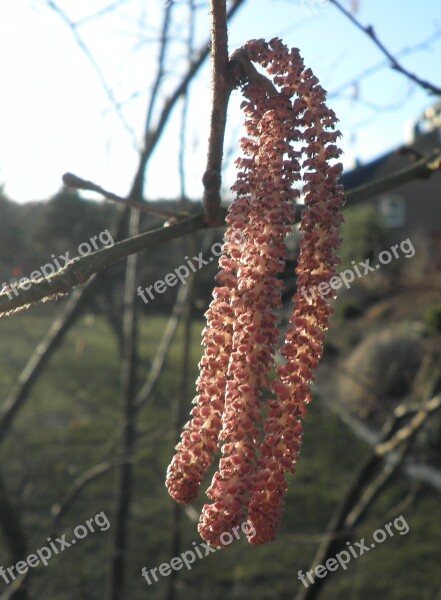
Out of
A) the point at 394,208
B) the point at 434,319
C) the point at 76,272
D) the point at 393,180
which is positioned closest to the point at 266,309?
the point at 76,272

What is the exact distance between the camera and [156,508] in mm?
5508

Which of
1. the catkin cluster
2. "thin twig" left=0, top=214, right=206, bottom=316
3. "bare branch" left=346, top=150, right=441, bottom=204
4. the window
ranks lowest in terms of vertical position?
the catkin cluster

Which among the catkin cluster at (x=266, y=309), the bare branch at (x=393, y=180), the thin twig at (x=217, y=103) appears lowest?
the catkin cluster at (x=266, y=309)

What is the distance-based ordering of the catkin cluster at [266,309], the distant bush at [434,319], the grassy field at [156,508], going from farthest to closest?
the distant bush at [434,319]
the grassy field at [156,508]
the catkin cluster at [266,309]

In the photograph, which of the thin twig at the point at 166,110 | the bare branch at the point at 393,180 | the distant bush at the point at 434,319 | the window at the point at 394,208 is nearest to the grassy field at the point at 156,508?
the thin twig at the point at 166,110

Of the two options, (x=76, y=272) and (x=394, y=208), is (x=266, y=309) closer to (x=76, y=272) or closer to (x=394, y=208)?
(x=76, y=272)

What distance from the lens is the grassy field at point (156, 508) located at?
171 inches

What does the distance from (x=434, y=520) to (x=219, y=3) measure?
5.48 m

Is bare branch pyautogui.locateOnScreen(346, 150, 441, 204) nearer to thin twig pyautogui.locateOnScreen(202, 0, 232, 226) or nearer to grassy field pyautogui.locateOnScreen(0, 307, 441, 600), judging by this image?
thin twig pyautogui.locateOnScreen(202, 0, 232, 226)

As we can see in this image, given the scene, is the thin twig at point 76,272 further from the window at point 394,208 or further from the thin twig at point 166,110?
the window at point 394,208

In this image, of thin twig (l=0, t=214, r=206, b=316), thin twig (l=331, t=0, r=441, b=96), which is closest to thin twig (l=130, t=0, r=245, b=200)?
thin twig (l=331, t=0, r=441, b=96)

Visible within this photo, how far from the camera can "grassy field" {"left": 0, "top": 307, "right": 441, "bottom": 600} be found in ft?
14.2

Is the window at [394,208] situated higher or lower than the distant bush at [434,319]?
higher

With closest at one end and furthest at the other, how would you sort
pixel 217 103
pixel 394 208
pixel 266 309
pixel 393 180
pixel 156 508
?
1. pixel 266 309
2. pixel 217 103
3. pixel 393 180
4. pixel 156 508
5. pixel 394 208
